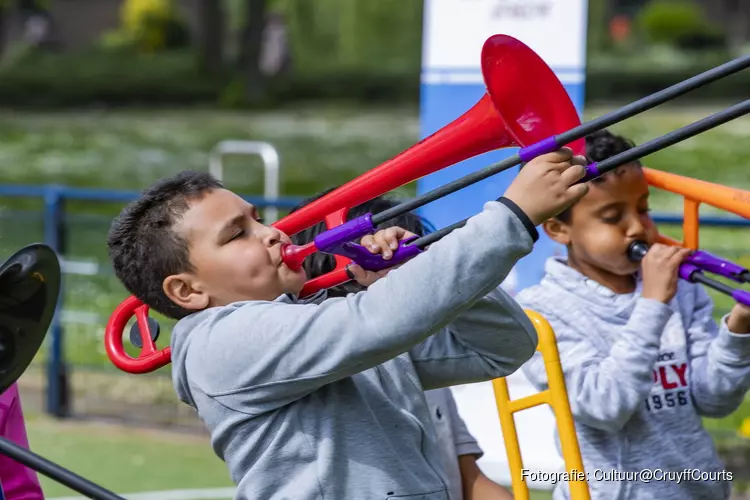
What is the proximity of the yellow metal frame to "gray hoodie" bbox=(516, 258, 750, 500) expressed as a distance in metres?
0.20

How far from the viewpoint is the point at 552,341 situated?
2.69 metres

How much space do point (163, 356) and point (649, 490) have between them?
1.27m

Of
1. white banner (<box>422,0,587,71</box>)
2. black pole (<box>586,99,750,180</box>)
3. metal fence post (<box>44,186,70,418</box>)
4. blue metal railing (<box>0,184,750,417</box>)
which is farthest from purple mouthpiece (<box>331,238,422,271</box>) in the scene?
metal fence post (<box>44,186,70,418</box>)

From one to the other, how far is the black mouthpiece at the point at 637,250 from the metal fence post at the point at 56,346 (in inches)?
178

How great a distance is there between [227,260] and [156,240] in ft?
0.52

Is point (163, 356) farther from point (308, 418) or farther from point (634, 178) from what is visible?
point (634, 178)

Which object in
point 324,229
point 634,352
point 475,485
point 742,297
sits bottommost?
point 475,485

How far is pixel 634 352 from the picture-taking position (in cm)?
285

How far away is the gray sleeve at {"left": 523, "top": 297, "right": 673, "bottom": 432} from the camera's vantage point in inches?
111

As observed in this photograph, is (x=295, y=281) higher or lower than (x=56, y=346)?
higher

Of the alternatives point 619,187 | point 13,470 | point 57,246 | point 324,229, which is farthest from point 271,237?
point 57,246

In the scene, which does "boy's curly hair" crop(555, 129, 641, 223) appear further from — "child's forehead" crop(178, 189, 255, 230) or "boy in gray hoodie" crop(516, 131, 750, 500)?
"child's forehead" crop(178, 189, 255, 230)

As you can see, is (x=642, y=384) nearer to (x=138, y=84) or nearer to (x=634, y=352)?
(x=634, y=352)

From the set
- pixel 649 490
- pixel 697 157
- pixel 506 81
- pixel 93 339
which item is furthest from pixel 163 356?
pixel 697 157
